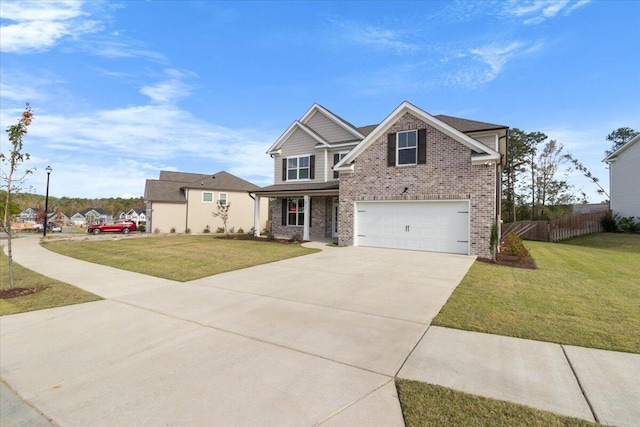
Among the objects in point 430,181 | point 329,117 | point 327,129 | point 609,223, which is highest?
point 329,117

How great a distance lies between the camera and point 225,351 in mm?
4141

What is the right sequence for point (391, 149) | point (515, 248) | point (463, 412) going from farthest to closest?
point (391, 149), point (515, 248), point (463, 412)

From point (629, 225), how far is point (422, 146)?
17.7 meters

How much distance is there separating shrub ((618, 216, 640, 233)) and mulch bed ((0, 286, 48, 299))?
30192 mm

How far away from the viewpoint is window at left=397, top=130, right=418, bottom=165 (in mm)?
13695

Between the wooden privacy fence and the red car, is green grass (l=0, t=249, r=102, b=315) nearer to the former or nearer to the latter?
the wooden privacy fence

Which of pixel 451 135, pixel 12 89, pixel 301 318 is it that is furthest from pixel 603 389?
pixel 12 89

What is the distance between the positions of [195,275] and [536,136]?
126 feet

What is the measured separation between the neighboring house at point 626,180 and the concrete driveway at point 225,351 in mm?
22109

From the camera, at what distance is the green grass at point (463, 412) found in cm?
261

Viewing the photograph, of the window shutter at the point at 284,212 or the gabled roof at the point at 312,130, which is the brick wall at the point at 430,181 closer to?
the gabled roof at the point at 312,130

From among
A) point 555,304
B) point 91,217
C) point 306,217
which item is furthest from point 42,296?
point 91,217

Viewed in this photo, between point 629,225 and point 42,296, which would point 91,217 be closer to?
point 42,296

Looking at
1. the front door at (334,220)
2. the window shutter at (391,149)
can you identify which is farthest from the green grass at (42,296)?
the front door at (334,220)
